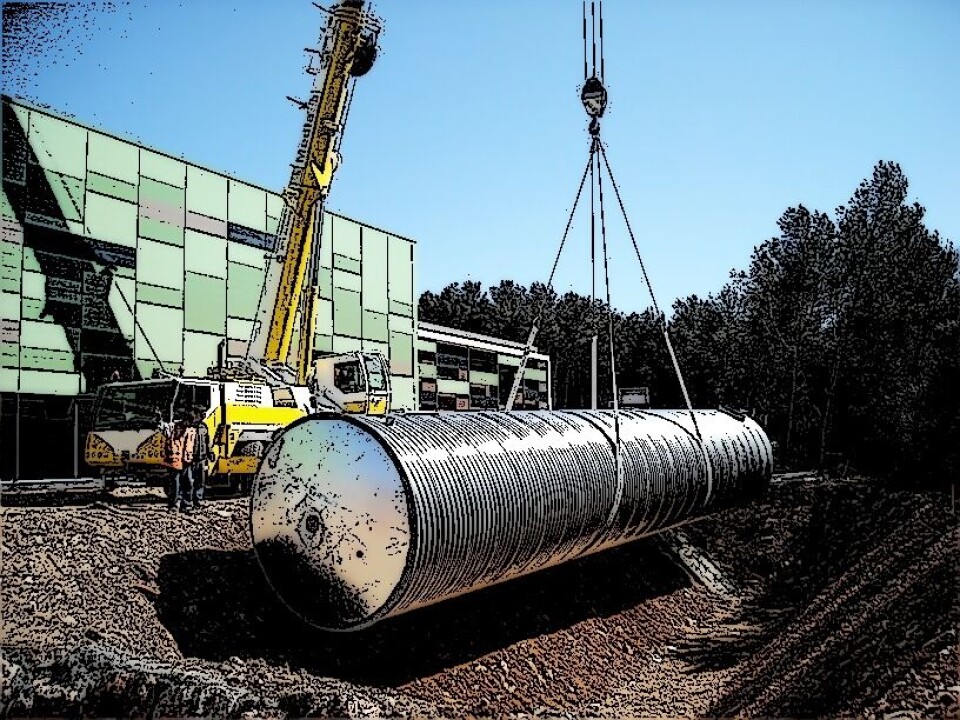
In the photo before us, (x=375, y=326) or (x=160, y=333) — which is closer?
→ (x=160, y=333)

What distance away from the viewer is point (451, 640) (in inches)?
386

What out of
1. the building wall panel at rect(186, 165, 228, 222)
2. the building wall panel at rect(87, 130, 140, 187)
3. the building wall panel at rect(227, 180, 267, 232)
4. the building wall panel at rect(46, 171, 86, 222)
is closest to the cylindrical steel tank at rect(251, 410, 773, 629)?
the building wall panel at rect(46, 171, 86, 222)

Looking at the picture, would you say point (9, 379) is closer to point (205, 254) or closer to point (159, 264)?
point (159, 264)

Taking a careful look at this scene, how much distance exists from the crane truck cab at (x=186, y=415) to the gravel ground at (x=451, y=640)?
0.80 metres

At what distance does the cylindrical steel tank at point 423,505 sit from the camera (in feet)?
26.9

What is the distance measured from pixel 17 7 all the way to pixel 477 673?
877 cm

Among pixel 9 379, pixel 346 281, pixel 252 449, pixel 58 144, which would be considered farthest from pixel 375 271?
pixel 252 449

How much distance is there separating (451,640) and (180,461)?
17.4 ft

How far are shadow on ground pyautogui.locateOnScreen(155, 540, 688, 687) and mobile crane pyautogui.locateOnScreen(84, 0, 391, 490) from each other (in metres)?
3.20

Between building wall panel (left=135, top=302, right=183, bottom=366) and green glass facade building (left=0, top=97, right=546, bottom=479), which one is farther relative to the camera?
building wall panel (left=135, top=302, right=183, bottom=366)

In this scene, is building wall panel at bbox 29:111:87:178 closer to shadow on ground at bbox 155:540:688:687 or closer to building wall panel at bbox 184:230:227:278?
building wall panel at bbox 184:230:227:278

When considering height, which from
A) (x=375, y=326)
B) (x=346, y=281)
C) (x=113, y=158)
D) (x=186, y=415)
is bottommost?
(x=186, y=415)

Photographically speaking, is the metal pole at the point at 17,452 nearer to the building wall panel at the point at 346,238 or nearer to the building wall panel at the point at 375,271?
the building wall panel at the point at 346,238

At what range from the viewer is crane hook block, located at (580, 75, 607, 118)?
402 inches
